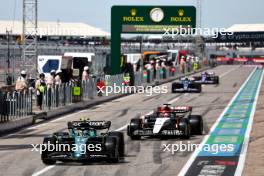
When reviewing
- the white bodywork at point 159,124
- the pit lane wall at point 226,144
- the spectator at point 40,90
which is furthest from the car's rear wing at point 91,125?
the spectator at point 40,90

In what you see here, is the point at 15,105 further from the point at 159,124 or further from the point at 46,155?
the point at 46,155

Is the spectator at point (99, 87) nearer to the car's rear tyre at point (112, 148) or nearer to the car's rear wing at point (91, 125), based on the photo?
the car's rear wing at point (91, 125)

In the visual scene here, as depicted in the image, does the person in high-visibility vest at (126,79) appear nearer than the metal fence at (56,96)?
No

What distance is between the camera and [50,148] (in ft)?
53.2

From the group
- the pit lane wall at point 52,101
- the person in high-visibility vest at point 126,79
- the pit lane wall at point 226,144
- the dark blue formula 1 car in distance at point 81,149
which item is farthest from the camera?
the person in high-visibility vest at point 126,79

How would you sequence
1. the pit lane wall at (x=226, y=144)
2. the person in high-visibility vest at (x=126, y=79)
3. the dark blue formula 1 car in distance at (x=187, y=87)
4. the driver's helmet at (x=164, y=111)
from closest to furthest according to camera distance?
the pit lane wall at (x=226, y=144), the driver's helmet at (x=164, y=111), the dark blue formula 1 car in distance at (x=187, y=87), the person in high-visibility vest at (x=126, y=79)

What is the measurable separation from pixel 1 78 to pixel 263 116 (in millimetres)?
34989

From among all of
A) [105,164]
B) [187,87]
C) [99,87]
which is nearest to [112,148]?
[105,164]

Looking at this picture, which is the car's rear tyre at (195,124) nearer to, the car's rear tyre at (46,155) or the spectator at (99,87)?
the car's rear tyre at (46,155)

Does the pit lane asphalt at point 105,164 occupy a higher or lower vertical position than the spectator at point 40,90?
lower

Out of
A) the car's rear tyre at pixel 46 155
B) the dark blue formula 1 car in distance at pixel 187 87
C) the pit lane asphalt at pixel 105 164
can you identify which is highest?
the dark blue formula 1 car in distance at pixel 187 87

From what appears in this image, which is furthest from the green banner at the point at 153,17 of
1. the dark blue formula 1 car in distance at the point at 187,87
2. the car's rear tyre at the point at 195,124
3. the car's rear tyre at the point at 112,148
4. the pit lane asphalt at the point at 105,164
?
the car's rear tyre at the point at 112,148

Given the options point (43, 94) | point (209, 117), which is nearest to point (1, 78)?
point (43, 94)

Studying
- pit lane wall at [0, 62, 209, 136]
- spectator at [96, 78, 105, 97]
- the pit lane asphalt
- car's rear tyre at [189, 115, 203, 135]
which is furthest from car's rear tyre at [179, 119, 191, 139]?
spectator at [96, 78, 105, 97]
